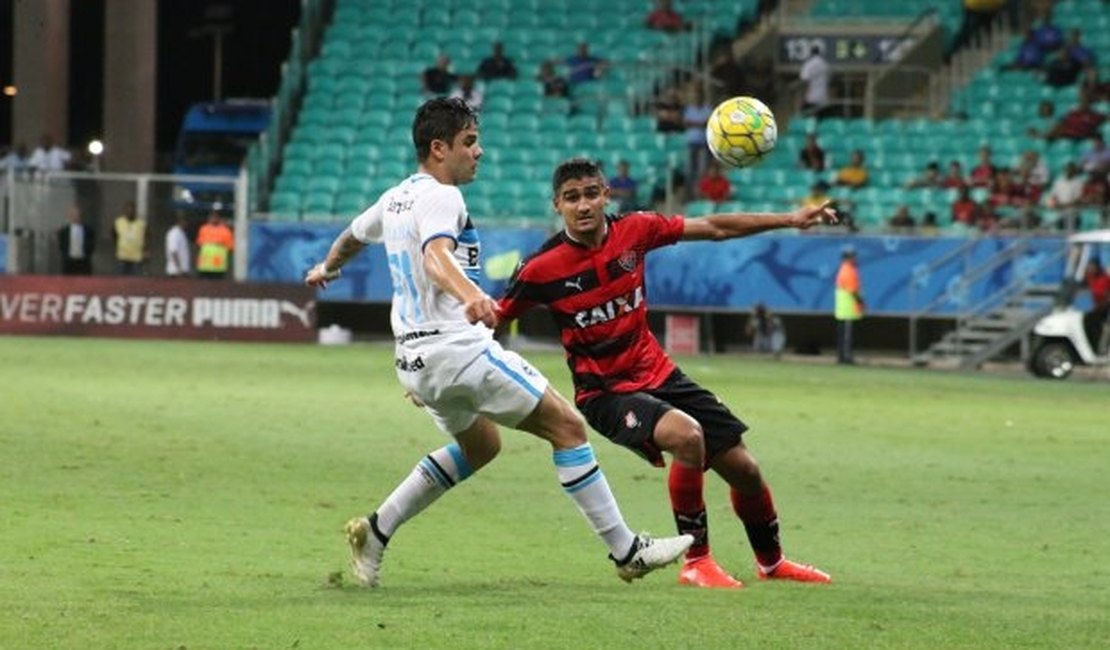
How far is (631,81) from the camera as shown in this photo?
4097cm

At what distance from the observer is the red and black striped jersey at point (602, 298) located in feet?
32.5

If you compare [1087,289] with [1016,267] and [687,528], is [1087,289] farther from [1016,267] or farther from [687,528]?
[687,528]

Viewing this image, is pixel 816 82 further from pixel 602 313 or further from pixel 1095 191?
pixel 602 313

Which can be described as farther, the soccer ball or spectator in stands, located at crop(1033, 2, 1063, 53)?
spectator in stands, located at crop(1033, 2, 1063, 53)

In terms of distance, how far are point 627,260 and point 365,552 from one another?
5.59ft

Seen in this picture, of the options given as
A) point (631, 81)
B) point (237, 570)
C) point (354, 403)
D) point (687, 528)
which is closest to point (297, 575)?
point (237, 570)

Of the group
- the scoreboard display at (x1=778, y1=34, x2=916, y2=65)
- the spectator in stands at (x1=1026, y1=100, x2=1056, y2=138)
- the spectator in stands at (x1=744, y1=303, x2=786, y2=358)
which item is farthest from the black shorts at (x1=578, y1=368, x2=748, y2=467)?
the scoreboard display at (x1=778, y1=34, x2=916, y2=65)

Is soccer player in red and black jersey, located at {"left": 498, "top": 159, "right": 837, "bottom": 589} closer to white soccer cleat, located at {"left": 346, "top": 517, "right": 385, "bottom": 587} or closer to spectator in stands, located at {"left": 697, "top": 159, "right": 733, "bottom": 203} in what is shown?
white soccer cleat, located at {"left": 346, "top": 517, "right": 385, "bottom": 587}

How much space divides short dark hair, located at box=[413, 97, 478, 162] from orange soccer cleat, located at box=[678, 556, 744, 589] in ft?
7.10

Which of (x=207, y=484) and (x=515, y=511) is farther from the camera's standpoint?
(x=207, y=484)

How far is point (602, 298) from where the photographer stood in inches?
390

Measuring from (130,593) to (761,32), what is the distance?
34256mm

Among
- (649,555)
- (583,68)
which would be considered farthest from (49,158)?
(649,555)

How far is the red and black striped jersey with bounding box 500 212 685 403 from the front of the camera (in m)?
9.91
